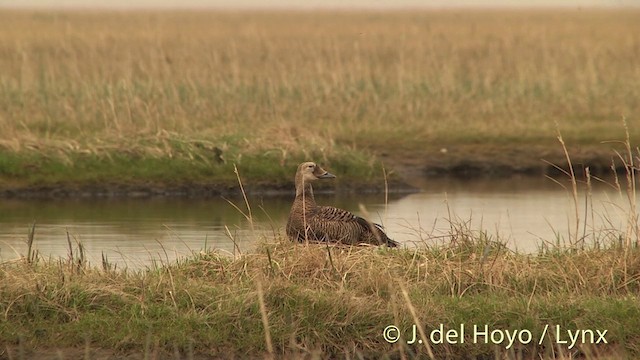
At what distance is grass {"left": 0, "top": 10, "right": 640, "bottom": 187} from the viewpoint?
17703mm

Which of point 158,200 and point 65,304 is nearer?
point 65,304

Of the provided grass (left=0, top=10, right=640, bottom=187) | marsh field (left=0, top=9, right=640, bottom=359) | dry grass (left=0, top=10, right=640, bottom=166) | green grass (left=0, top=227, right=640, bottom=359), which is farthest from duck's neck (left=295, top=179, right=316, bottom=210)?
dry grass (left=0, top=10, right=640, bottom=166)

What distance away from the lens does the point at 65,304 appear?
8.43 metres

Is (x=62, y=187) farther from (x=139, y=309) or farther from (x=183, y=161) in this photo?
(x=139, y=309)

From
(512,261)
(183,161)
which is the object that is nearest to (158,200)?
(183,161)

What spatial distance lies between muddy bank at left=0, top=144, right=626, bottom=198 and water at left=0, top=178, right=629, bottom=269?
0.39 metres

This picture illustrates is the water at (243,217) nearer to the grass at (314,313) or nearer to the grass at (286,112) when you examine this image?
the grass at (286,112)

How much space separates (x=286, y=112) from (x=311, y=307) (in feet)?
45.0

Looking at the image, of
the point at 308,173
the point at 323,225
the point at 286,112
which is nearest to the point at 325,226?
the point at 323,225

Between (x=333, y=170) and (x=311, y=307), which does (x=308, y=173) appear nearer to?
(x=311, y=307)

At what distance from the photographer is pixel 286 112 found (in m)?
21.9

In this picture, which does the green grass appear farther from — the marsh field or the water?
the water

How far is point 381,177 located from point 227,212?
9.83ft

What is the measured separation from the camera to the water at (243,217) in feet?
41.7
